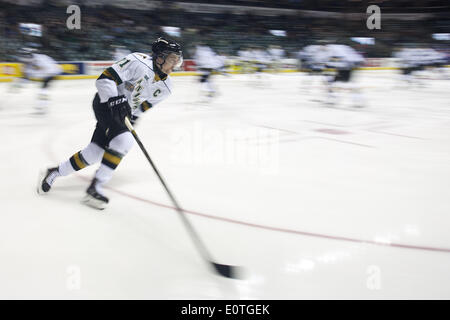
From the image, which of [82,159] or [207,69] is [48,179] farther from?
[207,69]

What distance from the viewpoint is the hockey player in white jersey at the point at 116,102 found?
3.14 m

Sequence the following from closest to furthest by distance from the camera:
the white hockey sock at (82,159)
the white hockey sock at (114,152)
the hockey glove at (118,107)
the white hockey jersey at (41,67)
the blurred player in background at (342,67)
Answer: the hockey glove at (118,107)
the white hockey sock at (114,152)
the white hockey sock at (82,159)
the white hockey jersey at (41,67)
the blurred player in background at (342,67)

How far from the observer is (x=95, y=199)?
10.8 feet

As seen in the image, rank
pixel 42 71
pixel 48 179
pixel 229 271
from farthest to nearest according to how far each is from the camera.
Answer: pixel 42 71 < pixel 48 179 < pixel 229 271

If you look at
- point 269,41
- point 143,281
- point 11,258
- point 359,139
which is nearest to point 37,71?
point 359,139

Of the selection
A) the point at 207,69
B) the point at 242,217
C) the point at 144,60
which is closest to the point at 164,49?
the point at 144,60

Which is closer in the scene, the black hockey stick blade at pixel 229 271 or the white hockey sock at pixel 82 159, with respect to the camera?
the black hockey stick blade at pixel 229 271

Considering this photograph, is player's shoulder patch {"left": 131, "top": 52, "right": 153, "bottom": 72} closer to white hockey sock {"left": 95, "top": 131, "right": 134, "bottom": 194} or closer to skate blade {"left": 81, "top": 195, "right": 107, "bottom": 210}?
white hockey sock {"left": 95, "top": 131, "right": 134, "bottom": 194}

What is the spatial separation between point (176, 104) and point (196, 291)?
7.99 m

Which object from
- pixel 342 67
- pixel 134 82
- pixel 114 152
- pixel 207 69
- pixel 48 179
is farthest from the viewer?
pixel 207 69

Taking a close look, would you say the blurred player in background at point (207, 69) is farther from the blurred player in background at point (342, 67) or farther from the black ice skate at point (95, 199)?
the black ice skate at point (95, 199)

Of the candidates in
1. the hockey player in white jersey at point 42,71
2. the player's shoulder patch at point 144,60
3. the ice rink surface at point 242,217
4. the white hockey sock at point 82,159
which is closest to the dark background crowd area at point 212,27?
the hockey player in white jersey at point 42,71

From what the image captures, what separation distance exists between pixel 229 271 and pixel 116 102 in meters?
1.46

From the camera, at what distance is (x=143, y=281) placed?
2.20 meters
